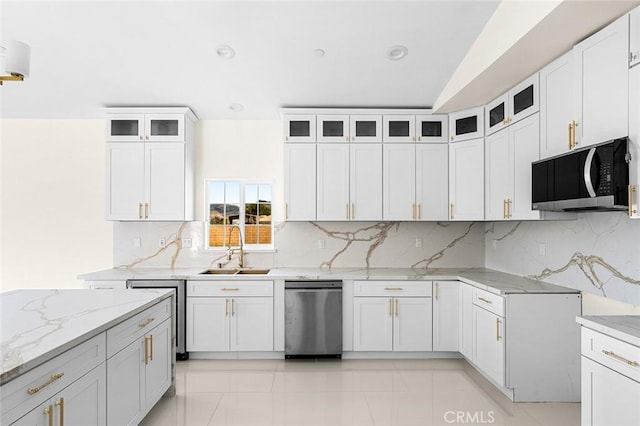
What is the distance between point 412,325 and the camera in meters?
3.88

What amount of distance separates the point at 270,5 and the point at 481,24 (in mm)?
1668

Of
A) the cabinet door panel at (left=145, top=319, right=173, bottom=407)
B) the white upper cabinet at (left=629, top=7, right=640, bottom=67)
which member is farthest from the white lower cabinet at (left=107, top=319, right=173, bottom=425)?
the white upper cabinet at (left=629, top=7, right=640, bottom=67)

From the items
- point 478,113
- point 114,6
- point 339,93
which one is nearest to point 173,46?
point 114,6

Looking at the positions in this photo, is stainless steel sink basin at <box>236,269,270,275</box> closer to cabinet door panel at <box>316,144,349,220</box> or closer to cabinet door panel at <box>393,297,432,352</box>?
cabinet door panel at <box>316,144,349,220</box>

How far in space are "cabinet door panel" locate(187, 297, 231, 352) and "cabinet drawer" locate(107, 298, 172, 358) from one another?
0.91 meters

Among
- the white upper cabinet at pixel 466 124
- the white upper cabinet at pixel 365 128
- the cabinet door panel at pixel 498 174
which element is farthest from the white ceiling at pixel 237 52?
the cabinet door panel at pixel 498 174

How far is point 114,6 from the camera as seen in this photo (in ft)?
9.64

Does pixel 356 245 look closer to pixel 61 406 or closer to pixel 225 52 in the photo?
pixel 225 52

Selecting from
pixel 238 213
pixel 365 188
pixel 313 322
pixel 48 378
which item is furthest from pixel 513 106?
pixel 48 378

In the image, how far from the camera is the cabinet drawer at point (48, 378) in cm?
139

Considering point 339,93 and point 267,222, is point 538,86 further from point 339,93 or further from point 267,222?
point 267,222

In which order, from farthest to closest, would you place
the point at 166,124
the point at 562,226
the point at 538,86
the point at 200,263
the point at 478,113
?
1. the point at 200,263
2. the point at 166,124
3. the point at 478,113
4. the point at 562,226
5. the point at 538,86

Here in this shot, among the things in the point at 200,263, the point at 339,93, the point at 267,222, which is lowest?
the point at 200,263

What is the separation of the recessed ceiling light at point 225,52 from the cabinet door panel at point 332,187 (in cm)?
129
